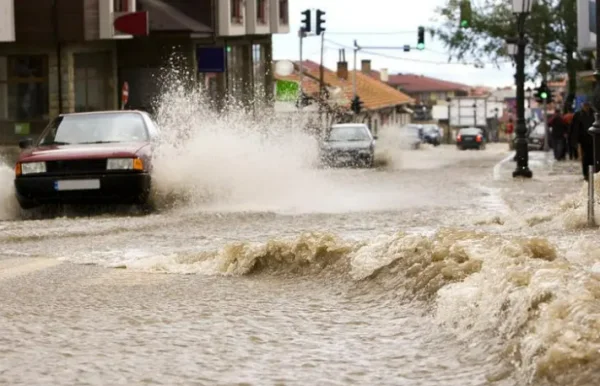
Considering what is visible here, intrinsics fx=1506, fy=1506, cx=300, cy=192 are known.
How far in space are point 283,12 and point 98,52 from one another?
75.7ft

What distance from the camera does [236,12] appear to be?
58312 mm

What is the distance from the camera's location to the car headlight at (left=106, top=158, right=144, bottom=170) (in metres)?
18.1

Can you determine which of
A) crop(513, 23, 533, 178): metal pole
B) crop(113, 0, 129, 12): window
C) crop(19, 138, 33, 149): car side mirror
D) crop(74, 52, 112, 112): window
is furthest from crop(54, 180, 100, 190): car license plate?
crop(113, 0, 129, 12): window

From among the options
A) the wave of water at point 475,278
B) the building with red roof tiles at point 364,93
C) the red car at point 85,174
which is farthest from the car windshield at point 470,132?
the wave of water at point 475,278

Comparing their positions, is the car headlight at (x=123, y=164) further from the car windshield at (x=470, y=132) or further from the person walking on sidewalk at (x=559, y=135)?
the car windshield at (x=470, y=132)

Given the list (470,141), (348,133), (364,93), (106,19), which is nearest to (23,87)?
(106,19)

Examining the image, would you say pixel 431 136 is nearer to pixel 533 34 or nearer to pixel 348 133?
pixel 533 34

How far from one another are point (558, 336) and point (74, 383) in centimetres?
210

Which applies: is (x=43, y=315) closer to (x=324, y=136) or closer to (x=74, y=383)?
(x=74, y=383)

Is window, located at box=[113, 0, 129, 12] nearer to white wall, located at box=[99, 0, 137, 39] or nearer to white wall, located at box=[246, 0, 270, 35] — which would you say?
white wall, located at box=[99, 0, 137, 39]

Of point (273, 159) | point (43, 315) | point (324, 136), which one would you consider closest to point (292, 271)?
point (43, 315)

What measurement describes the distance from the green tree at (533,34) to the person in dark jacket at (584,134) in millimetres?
33837

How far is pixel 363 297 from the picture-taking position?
9555mm

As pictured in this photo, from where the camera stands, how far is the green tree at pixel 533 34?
64500 mm
